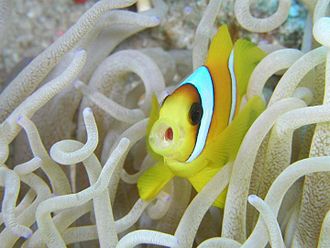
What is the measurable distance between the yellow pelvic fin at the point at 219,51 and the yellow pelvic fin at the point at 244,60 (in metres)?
0.02

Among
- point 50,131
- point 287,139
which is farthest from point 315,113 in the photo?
point 50,131

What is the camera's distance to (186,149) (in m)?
0.78

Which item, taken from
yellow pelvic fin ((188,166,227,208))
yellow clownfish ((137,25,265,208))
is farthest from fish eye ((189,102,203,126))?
yellow pelvic fin ((188,166,227,208))

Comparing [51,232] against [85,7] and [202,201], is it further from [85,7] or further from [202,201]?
[85,7]

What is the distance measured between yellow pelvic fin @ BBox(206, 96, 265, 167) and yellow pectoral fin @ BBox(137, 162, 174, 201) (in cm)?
10

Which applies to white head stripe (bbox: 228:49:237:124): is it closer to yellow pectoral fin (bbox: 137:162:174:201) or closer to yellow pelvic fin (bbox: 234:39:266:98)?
yellow pelvic fin (bbox: 234:39:266:98)

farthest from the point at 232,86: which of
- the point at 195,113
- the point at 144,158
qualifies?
the point at 144,158

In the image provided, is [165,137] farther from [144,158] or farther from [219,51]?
[144,158]

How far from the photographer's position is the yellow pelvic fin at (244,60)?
3.16 ft

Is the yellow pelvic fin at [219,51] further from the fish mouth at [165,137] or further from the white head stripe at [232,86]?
the fish mouth at [165,137]

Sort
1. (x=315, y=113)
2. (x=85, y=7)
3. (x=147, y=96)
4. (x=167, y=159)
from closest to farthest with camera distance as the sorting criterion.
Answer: (x=315, y=113)
(x=167, y=159)
(x=147, y=96)
(x=85, y=7)

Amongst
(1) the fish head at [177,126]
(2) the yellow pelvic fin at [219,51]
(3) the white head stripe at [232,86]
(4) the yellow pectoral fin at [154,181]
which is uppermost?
(2) the yellow pelvic fin at [219,51]

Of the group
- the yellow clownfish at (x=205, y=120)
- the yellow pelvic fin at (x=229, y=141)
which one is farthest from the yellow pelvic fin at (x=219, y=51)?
the yellow pelvic fin at (x=229, y=141)

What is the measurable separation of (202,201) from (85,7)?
40.8 inches
